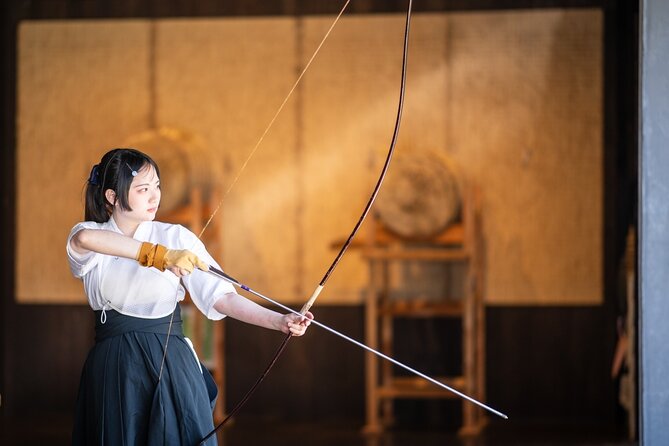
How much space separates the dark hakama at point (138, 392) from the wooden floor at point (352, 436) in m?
2.19

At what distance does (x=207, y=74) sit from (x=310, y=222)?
0.98 m

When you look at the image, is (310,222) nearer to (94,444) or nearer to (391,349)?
(391,349)

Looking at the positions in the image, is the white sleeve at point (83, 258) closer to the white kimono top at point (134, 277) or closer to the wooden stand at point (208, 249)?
the white kimono top at point (134, 277)

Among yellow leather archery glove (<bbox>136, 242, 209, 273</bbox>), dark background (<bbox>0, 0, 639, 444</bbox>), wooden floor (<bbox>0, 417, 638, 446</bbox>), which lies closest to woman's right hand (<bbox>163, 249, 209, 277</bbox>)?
yellow leather archery glove (<bbox>136, 242, 209, 273</bbox>)

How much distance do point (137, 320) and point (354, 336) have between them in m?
2.94

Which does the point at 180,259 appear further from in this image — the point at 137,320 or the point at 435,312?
the point at 435,312

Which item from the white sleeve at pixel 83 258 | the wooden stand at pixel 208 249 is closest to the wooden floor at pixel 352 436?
the wooden stand at pixel 208 249

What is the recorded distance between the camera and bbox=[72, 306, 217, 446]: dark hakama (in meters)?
2.56

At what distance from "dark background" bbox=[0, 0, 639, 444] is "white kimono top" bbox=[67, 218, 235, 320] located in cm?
275

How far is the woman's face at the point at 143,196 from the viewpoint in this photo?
8.60 ft

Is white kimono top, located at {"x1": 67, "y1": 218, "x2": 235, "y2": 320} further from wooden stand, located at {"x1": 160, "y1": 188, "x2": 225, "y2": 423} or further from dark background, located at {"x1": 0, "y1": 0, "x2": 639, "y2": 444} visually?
dark background, located at {"x1": 0, "y1": 0, "x2": 639, "y2": 444}

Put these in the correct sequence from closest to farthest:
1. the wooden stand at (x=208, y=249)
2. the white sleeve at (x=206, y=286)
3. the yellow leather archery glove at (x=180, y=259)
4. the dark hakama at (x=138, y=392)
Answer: the yellow leather archery glove at (x=180, y=259), the dark hakama at (x=138, y=392), the white sleeve at (x=206, y=286), the wooden stand at (x=208, y=249)

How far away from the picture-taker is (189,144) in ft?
17.6

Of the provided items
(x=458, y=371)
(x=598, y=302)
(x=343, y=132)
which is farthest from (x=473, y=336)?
(x=343, y=132)
